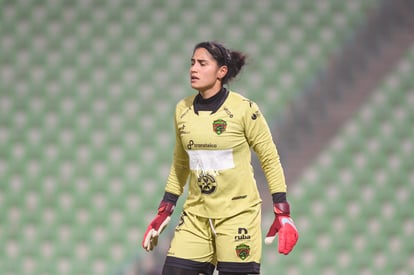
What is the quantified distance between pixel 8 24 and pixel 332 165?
243cm

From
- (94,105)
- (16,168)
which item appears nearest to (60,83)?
(94,105)

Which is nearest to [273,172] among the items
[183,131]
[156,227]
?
[183,131]

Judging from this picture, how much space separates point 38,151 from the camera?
18.4 ft

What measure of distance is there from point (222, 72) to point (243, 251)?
61 centimetres

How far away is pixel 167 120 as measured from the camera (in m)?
5.62

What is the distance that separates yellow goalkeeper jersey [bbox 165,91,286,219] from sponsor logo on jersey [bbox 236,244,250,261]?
0.37 ft

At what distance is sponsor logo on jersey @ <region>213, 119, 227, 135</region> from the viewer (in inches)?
110

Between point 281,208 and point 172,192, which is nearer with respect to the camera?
point 281,208

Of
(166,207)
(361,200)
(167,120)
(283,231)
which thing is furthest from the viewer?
(167,120)

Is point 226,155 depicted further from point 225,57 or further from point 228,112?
point 225,57

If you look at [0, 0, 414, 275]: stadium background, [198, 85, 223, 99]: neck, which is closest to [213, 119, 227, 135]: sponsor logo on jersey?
[198, 85, 223, 99]: neck

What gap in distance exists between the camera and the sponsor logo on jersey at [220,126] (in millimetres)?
2801

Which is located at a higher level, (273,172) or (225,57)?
(225,57)

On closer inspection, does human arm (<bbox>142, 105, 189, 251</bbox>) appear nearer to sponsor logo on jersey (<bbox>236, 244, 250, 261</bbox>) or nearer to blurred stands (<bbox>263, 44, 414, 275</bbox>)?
sponsor logo on jersey (<bbox>236, 244, 250, 261</bbox>)
